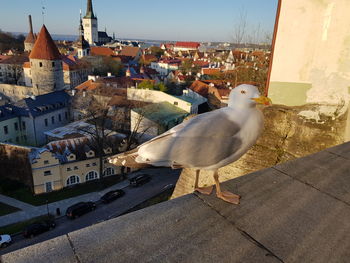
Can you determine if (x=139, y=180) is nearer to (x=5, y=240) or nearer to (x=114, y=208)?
(x=114, y=208)

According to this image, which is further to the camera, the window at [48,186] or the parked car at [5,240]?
the window at [48,186]

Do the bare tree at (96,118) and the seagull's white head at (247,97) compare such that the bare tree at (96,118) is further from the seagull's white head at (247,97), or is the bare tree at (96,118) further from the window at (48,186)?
the seagull's white head at (247,97)

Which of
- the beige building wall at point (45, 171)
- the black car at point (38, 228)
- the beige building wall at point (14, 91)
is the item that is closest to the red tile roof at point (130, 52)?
the beige building wall at point (14, 91)

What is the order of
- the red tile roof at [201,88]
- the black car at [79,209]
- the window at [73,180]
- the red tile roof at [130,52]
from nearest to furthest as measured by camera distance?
the black car at [79,209], the window at [73,180], the red tile roof at [201,88], the red tile roof at [130,52]

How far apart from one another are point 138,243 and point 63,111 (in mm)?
27034

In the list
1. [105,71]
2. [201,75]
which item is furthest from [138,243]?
[105,71]

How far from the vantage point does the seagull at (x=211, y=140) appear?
1.81 meters

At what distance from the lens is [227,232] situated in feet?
5.06

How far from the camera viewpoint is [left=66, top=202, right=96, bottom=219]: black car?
1376 centimetres

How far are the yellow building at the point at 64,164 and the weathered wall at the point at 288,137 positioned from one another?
1276 centimetres

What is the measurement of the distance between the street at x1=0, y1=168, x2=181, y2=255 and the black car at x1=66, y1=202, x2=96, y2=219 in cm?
20

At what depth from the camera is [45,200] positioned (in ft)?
50.5

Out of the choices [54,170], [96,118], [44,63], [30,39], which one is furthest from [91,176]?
[30,39]

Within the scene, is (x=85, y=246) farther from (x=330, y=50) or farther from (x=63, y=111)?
(x=63, y=111)
